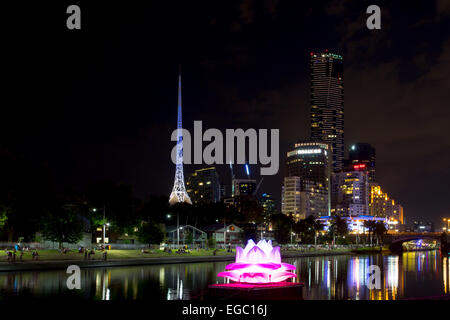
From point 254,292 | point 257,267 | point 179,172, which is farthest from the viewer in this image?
point 179,172

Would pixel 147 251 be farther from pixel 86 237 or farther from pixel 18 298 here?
pixel 18 298

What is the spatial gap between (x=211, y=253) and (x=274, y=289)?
6417 centimetres

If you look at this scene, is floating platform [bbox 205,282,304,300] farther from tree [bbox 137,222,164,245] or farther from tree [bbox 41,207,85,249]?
tree [bbox 137,222,164,245]

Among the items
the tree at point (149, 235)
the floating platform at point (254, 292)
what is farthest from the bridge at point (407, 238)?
the floating platform at point (254, 292)

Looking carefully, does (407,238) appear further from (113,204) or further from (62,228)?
(62,228)

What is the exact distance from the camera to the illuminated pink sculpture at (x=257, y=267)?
98.2 feet

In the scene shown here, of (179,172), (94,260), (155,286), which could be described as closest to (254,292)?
(155,286)

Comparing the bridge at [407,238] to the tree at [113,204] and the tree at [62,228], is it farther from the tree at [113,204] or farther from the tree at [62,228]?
the tree at [62,228]

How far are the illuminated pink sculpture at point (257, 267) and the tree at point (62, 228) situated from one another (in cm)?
4726

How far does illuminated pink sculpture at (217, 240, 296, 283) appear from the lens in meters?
29.9

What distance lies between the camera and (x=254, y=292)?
2816 cm

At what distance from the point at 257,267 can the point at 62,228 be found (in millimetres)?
49579
